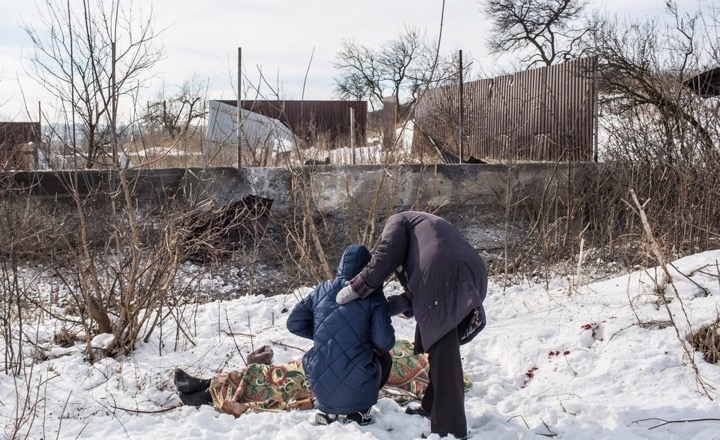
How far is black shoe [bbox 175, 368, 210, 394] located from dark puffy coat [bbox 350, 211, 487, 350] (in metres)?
1.34

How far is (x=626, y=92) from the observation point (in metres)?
11.1

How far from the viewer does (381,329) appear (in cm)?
389

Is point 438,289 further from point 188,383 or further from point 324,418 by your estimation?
point 188,383

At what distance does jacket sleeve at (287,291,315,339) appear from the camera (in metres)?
4.08

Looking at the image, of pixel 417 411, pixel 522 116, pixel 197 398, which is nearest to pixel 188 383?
pixel 197 398

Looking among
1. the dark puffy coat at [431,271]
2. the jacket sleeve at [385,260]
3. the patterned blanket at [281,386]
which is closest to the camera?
the dark puffy coat at [431,271]

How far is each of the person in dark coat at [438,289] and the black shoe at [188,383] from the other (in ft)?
4.05

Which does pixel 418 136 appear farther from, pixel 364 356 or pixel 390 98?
pixel 390 98

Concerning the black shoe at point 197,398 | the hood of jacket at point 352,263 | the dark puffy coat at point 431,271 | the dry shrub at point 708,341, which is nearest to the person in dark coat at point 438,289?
the dark puffy coat at point 431,271

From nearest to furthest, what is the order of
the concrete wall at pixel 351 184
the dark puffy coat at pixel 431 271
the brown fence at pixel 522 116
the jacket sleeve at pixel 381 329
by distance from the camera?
1. the dark puffy coat at pixel 431 271
2. the jacket sleeve at pixel 381 329
3. the concrete wall at pixel 351 184
4. the brown fence at pixel 522 116

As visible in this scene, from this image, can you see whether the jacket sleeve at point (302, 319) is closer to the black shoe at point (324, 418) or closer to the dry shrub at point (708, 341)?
the black shoe at point (324, 418)

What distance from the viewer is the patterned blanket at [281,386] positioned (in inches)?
168

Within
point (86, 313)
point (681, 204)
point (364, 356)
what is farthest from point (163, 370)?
point (681, 204)

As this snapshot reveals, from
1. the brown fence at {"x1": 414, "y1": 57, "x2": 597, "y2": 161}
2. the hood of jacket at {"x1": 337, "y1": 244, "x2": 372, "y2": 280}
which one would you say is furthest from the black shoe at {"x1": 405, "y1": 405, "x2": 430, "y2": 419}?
the brown fence at {"x1": 414, "y1": 57, "x2": 597, "y2": 161}
